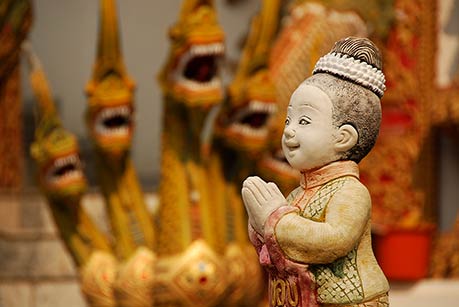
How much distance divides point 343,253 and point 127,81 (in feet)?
9.03

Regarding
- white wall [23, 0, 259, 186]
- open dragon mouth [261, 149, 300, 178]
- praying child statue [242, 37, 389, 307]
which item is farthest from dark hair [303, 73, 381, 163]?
white wall [23, 0, 259, 186]

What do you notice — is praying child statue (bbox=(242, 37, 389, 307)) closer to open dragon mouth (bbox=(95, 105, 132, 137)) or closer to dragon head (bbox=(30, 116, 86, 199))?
open dragon mouth (bbox=(95, 105, 132, 137))

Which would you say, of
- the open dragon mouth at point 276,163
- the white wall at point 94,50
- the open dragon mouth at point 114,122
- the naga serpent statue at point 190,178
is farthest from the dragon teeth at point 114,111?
the white wall at point 94,50

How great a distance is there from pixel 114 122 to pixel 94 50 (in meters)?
1.56

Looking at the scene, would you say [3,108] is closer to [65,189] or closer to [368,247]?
[65,189]

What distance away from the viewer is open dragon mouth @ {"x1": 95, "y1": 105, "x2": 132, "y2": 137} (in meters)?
5.35

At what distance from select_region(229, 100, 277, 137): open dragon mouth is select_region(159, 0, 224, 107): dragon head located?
0.14 m

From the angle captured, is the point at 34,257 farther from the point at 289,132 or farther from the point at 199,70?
the point at 289,132

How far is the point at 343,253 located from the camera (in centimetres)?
275

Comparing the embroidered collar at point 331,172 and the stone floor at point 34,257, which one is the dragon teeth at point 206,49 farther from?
the embroidered collar at point 331,172

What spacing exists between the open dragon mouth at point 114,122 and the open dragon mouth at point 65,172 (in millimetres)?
230

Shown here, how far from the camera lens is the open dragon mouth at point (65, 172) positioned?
5.54 meters

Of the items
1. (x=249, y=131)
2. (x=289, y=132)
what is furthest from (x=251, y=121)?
(x=289, y=132)

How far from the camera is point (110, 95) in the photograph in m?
5.32
